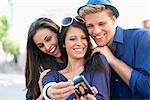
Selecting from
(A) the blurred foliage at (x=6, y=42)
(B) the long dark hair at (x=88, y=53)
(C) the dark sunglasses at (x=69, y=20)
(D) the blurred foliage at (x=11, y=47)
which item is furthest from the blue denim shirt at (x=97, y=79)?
(A) the blurred foliage at (x=6, y=42)

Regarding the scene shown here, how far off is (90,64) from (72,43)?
0.36 ft

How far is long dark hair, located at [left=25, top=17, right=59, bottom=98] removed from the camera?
4.68 feet

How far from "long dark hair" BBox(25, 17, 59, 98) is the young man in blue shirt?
0.18 metres

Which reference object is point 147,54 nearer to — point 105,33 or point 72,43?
point 105,33

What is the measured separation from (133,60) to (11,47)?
7.09m

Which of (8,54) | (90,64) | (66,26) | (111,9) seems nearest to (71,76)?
(90,64)

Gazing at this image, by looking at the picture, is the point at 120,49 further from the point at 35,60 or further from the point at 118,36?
the point at 35,60

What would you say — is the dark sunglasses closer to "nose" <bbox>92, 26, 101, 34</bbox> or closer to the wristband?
"nose" <bbox>92, 26, 101, 34</bbox>

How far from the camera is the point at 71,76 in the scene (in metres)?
1.31

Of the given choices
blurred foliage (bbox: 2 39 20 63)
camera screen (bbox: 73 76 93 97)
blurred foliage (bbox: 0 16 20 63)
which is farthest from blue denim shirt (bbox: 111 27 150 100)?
blurred foliage (bbox: 0 16 20 63)

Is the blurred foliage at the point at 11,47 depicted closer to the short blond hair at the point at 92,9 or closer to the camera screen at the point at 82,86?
the short blond hair at the point at 92,9

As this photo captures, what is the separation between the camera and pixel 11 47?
324 inches

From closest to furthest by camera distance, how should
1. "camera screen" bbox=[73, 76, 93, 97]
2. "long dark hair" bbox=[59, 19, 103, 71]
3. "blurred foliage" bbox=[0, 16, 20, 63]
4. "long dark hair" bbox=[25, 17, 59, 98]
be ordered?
"camera screen" bbox=[73, 76, 93, 97]
"long dark hair" bbox=[59, 19, 103, 71]
"long dark hair" bbox=[25, 17, 59, 98]
"blurred foliage" bbox=[0, 16, 20, 63]

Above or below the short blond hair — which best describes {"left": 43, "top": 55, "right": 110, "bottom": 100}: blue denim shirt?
below
